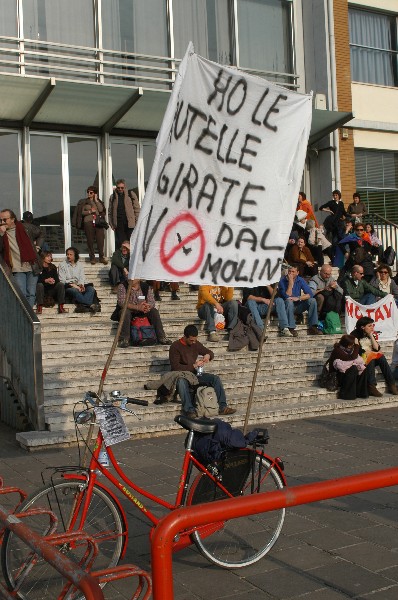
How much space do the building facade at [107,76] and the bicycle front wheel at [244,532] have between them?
11.7m

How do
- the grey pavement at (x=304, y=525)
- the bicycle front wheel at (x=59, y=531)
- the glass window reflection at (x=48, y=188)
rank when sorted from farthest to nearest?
the glass window reflection at (x=48, y=188) → the grey pavement at (x=304, y=525) → the bicycle front wheel at (x=59, y=531)

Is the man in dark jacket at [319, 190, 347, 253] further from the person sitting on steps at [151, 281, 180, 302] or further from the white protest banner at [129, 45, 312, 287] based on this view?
the white protest banner at [129, 45, 312, 287]

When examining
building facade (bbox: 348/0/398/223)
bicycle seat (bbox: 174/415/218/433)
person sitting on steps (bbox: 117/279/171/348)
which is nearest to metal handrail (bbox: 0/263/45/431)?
person sitting on steps (bbox: 117/279/171/348)

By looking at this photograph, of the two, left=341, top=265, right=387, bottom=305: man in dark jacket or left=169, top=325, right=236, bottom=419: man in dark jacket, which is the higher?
left=341, top=265, right=387, bottom=305: man in dark jacket

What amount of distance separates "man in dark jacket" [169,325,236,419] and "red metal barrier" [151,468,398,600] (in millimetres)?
7328

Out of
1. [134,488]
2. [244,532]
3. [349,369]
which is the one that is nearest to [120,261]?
[349,369]

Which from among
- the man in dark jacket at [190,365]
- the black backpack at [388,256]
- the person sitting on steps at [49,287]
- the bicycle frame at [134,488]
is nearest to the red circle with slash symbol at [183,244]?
the bicycle frame at [134,488]

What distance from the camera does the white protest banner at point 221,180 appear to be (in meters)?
5.89

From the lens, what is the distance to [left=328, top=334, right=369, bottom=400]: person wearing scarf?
12.3 m

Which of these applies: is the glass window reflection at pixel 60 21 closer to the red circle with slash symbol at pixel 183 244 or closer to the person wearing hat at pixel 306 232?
the person wearing hat at pixel 306 232

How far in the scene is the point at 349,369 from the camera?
12328 mm

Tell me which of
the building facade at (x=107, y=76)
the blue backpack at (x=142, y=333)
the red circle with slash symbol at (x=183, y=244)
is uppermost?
the building facade at (x=107, y=76)

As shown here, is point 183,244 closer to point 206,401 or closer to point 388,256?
point 206,401

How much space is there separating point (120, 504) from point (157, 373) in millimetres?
6642
